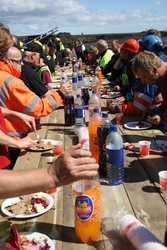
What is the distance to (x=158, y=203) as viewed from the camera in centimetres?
151

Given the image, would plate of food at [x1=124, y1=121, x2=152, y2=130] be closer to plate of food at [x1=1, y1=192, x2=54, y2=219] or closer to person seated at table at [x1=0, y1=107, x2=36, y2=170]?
person seated at table at [x1=0, y1=107, x2=36, y2=170]

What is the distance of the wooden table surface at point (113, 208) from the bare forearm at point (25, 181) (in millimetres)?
318

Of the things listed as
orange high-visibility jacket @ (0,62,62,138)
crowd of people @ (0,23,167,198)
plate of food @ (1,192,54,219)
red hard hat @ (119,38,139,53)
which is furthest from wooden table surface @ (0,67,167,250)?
red hard hat @ (119,38,139,53)

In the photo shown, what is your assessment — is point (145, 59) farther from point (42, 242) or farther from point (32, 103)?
point (42, 242)

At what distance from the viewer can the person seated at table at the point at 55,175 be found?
1080 millimetres

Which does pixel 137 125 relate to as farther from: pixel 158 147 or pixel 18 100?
pixel 18 100

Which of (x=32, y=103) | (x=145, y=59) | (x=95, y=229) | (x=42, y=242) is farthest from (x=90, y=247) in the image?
(x=145, y=59)

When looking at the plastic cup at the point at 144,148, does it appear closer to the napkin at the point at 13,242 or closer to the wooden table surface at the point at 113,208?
the wooden table surface at the point at 113,208

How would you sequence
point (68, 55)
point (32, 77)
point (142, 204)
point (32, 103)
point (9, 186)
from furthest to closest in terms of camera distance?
point (68, 55), point (32, 77), point (32, 103), point (142, 204), point (9, 186)

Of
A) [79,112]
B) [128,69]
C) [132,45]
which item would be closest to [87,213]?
[79,112]

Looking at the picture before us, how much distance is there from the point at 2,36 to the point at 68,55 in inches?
449

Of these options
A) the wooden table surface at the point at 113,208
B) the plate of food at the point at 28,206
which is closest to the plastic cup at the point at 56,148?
the wooden table surface at the point at 113,208

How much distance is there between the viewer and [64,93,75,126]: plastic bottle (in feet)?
9.63

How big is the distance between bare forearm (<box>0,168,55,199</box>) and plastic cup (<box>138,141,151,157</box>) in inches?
45.8
